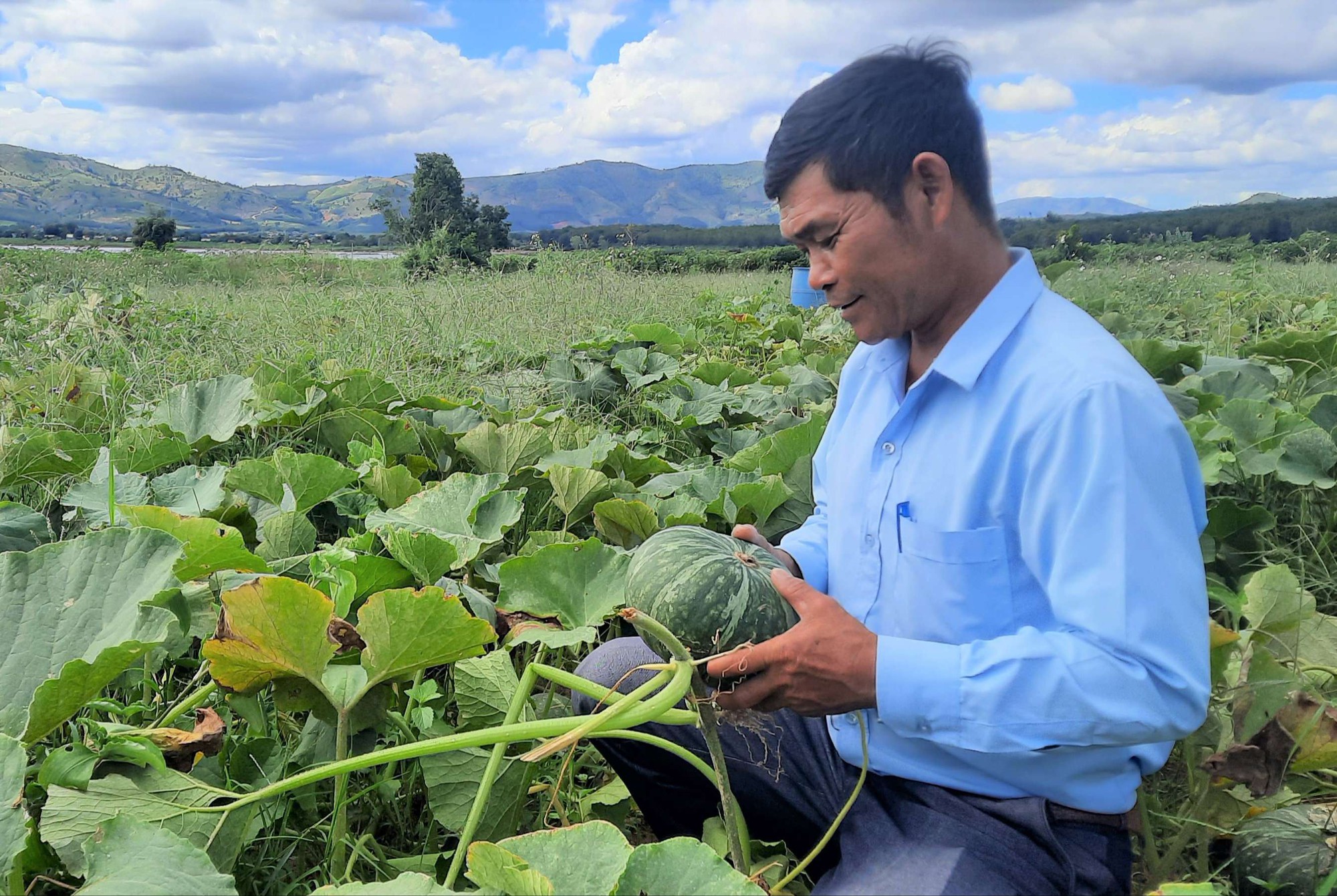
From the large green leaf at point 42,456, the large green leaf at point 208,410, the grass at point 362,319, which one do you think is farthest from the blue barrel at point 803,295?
the large green leaf at point 42,456

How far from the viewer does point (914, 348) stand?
5.12 feet

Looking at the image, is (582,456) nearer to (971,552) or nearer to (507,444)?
(507,444)

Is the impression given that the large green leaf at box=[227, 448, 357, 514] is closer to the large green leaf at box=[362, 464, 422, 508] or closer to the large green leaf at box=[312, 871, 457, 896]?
the large green leaf at box=[362, 464, 422, 508]

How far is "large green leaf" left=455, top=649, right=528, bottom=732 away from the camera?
5.39 ft

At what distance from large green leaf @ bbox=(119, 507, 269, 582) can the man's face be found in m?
1.08

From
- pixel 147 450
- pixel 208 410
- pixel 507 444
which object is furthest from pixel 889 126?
A: pixel 208 410

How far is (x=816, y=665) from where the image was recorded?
4.08 ft

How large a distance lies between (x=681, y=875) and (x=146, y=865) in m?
0.61

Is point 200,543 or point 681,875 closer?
point 681,875

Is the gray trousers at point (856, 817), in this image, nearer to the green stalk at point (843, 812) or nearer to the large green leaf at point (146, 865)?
the green stalk at point (843, 812)

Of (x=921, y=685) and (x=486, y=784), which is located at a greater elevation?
(x=921, y=685)

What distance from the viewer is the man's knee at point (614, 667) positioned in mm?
1770

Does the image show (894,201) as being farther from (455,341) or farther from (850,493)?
(455,341)

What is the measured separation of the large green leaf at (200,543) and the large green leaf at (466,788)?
52cm
